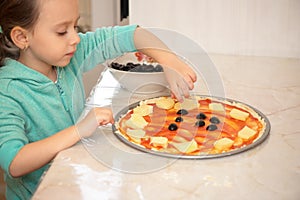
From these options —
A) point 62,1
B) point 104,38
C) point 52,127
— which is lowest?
point 52,127

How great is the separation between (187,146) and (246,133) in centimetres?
14

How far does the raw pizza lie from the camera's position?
93cm

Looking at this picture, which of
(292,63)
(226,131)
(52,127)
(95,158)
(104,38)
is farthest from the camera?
(292,63)

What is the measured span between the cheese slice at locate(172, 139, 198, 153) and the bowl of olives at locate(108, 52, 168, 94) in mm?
340

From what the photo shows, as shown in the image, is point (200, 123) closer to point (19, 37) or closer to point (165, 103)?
point (165, 103)

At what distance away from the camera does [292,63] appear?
5.04ft

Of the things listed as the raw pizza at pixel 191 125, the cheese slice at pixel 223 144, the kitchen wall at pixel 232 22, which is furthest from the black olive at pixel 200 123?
the kitchen wall at pixel 232 22

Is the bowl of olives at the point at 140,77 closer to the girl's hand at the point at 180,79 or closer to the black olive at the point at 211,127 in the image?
the girl's hand at the point at 180,79

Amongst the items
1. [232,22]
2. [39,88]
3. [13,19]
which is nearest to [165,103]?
[39,88]

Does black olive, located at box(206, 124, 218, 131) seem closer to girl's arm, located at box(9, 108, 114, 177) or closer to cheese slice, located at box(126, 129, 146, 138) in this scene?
cheese slice, located at box(126, 129, 146, 138)

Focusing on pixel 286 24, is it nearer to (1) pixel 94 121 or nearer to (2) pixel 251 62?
(2) pixel 251 62

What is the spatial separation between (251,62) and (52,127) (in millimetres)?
728

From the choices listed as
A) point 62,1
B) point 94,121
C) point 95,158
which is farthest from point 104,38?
point 95,158

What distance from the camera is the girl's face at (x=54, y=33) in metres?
1.05
